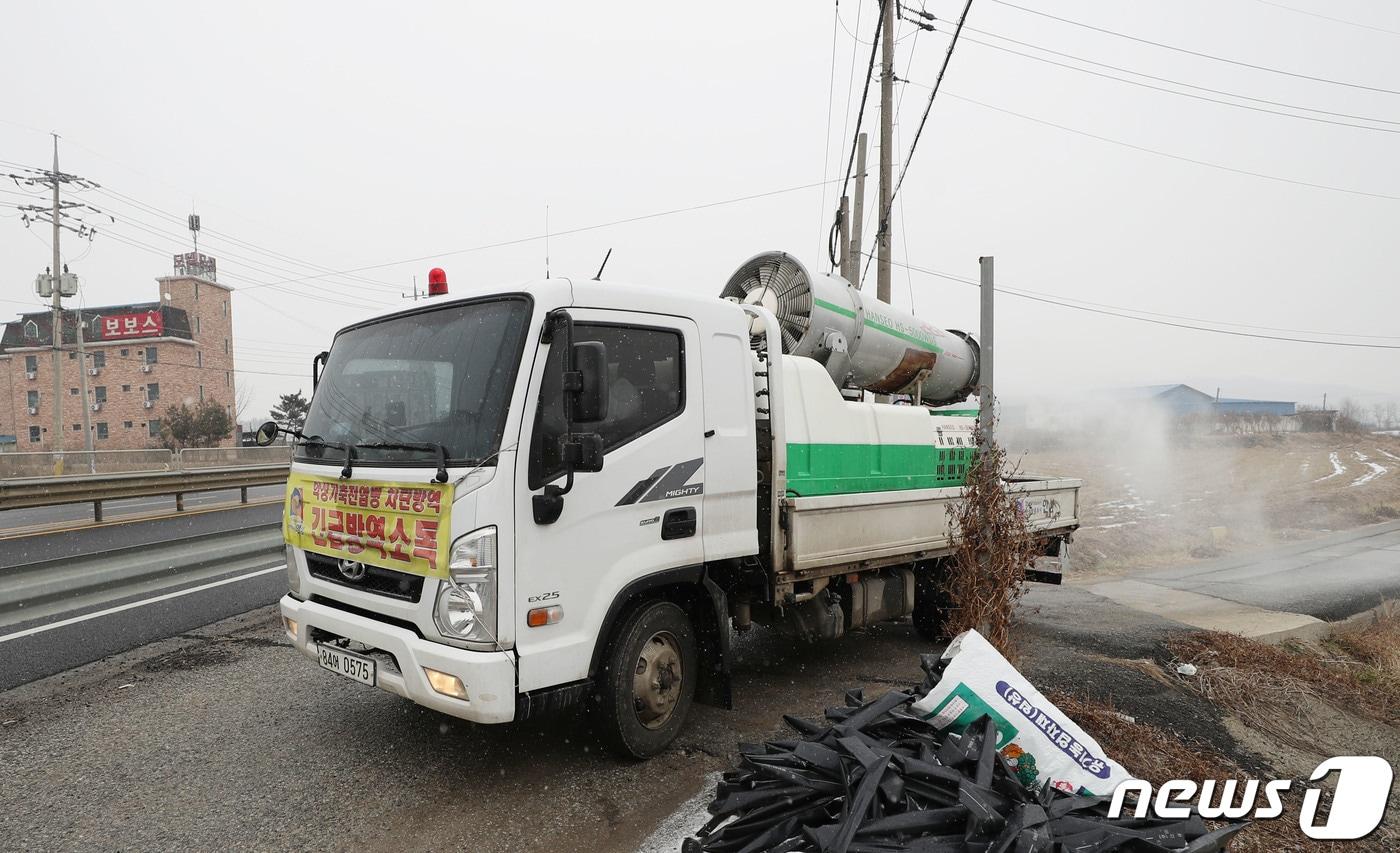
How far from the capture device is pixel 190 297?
59219 millimetres

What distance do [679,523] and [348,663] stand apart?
178 cm

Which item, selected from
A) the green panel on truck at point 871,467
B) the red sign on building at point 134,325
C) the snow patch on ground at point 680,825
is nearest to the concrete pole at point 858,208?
the green panel on truck at point 871,467

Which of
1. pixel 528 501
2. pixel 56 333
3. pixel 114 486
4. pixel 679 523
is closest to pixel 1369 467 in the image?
pixel 679 523

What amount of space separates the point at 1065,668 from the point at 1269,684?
4.44 ft

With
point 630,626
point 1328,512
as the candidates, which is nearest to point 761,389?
point 630,626

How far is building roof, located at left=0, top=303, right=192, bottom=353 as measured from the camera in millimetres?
56062

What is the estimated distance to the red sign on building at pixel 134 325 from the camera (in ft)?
182

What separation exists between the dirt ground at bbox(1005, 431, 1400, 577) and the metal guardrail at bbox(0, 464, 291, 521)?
14.2 meters

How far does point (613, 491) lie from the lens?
11.9ft

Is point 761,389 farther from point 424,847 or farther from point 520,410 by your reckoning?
point 424,847

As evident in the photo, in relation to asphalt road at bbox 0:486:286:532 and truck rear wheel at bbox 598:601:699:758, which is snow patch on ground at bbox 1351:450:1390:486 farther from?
asphalt road at bbox 0:486:286:532

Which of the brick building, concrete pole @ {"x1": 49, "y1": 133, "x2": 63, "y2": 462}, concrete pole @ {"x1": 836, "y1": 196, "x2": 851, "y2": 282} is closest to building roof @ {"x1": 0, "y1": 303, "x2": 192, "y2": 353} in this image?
the brick building

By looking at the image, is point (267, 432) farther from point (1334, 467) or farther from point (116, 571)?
point (1334, 467)

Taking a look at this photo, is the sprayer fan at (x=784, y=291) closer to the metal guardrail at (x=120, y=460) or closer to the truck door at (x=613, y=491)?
the truck door at (x=613, y=491)
